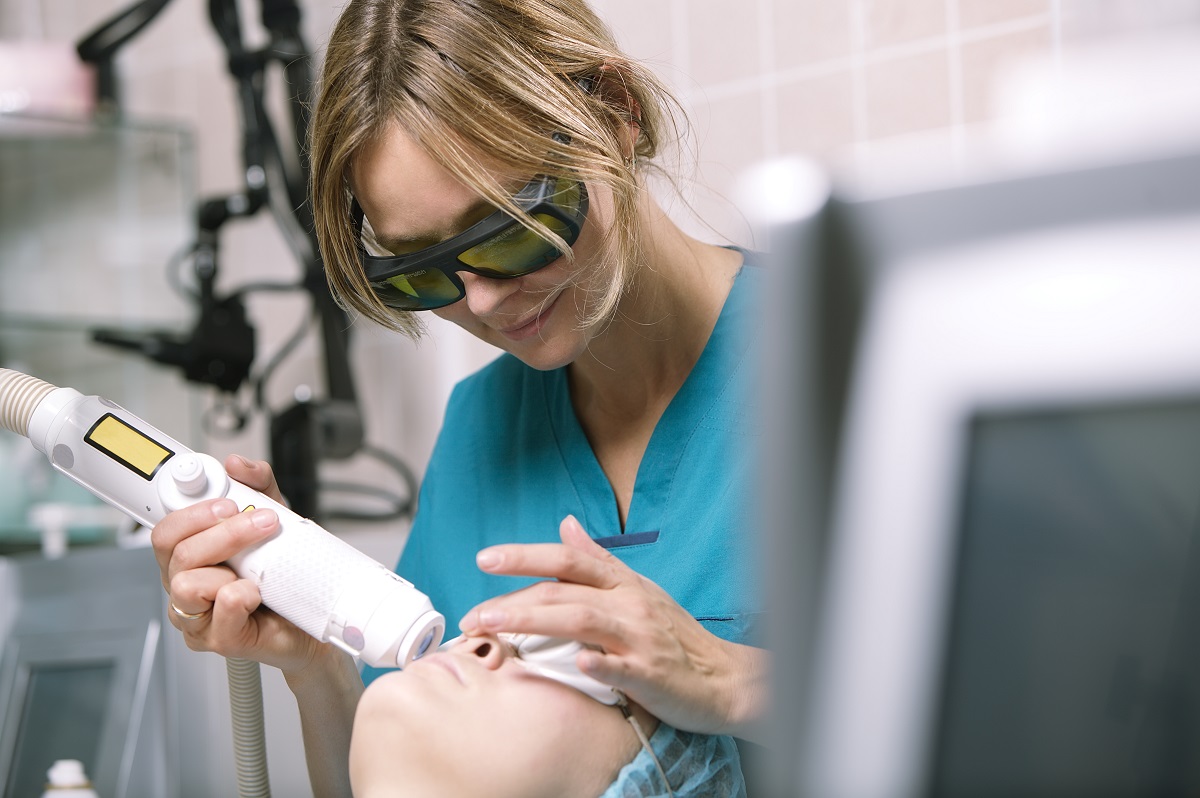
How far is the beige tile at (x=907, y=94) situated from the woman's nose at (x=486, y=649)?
103 centimetres

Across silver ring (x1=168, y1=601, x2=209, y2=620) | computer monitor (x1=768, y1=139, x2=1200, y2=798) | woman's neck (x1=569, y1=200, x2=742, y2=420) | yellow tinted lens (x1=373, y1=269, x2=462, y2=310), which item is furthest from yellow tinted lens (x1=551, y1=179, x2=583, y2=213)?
computer monitor (x1=768, y1=139, x2=1200, y2=798)

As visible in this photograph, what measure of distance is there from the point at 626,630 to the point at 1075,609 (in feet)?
1.33

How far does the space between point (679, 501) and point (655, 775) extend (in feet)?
1.16

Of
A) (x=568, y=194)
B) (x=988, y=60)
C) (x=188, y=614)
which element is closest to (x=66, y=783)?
(x=188, y=614)

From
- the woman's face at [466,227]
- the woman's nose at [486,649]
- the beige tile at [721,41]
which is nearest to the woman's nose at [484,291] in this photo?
the woman's face at [466,227]

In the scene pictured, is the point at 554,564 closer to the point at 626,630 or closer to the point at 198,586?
the point at 626,630

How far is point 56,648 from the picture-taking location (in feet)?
5.16

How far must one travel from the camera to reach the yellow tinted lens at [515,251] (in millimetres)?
917

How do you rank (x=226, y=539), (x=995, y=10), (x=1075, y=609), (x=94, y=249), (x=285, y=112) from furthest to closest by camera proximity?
(x=94, y=249) < (x=285, y=112) < (x=995, y=10) < (x=226, y=539) < (x=1075, y=609)

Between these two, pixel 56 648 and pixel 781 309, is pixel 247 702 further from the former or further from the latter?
pixel 781 309

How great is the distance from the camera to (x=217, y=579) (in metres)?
0.93

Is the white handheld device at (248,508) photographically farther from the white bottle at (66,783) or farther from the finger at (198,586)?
the white bottle at (66,783)

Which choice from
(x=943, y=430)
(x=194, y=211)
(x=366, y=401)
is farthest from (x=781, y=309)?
(x=194, y=211)

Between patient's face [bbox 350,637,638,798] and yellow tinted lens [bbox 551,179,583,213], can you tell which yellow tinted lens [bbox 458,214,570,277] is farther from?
patient's face [bbox 350,637,638,798]
